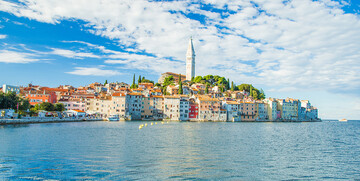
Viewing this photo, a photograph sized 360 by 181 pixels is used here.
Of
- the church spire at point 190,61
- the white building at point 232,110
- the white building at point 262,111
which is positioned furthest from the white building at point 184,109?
the church spire at point 190,61

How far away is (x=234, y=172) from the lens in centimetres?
1309

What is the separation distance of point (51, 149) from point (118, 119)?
55556 millimetres

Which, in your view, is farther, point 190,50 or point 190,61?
point 190,50

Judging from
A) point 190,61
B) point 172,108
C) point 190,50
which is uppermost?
point 190,50

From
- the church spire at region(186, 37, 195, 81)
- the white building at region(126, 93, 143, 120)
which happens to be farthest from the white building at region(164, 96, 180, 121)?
the church spire at region(186, 37, 195, 81)

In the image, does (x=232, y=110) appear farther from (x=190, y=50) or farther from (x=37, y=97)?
(x=37, y=97)

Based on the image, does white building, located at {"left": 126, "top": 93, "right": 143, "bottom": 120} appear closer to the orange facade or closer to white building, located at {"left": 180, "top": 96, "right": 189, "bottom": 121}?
white building, located at {"left": 180, "top": 96, "right": 189, "bottom": 121}

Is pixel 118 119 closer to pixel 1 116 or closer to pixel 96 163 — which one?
pixel 1 116

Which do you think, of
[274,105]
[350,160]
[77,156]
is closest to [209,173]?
[77,156]

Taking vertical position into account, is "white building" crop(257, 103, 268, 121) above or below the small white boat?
above

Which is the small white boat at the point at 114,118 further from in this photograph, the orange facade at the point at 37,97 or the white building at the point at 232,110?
the white building at the point at 232,110

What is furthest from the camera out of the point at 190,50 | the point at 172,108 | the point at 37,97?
the point at 190,50

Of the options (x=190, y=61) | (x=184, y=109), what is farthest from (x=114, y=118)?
(x=190, y=61)

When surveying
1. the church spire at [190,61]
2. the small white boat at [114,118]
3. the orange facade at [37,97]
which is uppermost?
the church spire at [190,61]
